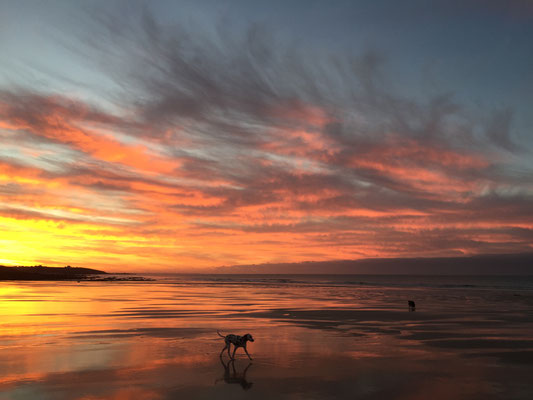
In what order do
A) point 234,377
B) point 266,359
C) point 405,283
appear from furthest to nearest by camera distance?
1. point 405,283
2. point 266,359
3. point 234,377

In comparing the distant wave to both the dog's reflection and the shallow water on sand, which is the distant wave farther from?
the dog's reflection

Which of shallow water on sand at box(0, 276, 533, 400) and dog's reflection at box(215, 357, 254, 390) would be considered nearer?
shallow water on sand at box(0, 276, 533, 400)

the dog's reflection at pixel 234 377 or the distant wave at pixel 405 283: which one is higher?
the distant wave at pixel 405 283

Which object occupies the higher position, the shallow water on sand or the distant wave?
the distant wave

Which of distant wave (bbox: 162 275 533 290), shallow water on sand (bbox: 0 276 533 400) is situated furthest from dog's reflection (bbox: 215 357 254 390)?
distant wave (bbox: 162 275 533 290)

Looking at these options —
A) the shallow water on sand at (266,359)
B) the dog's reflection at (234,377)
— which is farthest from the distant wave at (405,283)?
the dog's reflection at (234,377)

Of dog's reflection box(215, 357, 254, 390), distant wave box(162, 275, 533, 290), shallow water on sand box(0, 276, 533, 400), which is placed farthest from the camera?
distant wave box(162, 275, 533, 290)

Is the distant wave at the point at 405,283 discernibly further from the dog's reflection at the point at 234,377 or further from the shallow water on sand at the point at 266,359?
the dog's reflection at the point at 234,377

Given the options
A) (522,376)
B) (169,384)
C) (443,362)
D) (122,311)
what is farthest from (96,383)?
(122,311)

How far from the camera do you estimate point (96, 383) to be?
10984 millimetres

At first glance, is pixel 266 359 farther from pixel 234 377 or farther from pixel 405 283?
pixel 405 283

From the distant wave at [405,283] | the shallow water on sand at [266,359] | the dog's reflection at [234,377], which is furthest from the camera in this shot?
the distant wave at [405,283]

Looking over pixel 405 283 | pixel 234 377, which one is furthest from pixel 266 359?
pixel 405 283

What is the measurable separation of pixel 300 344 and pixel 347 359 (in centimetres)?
304
